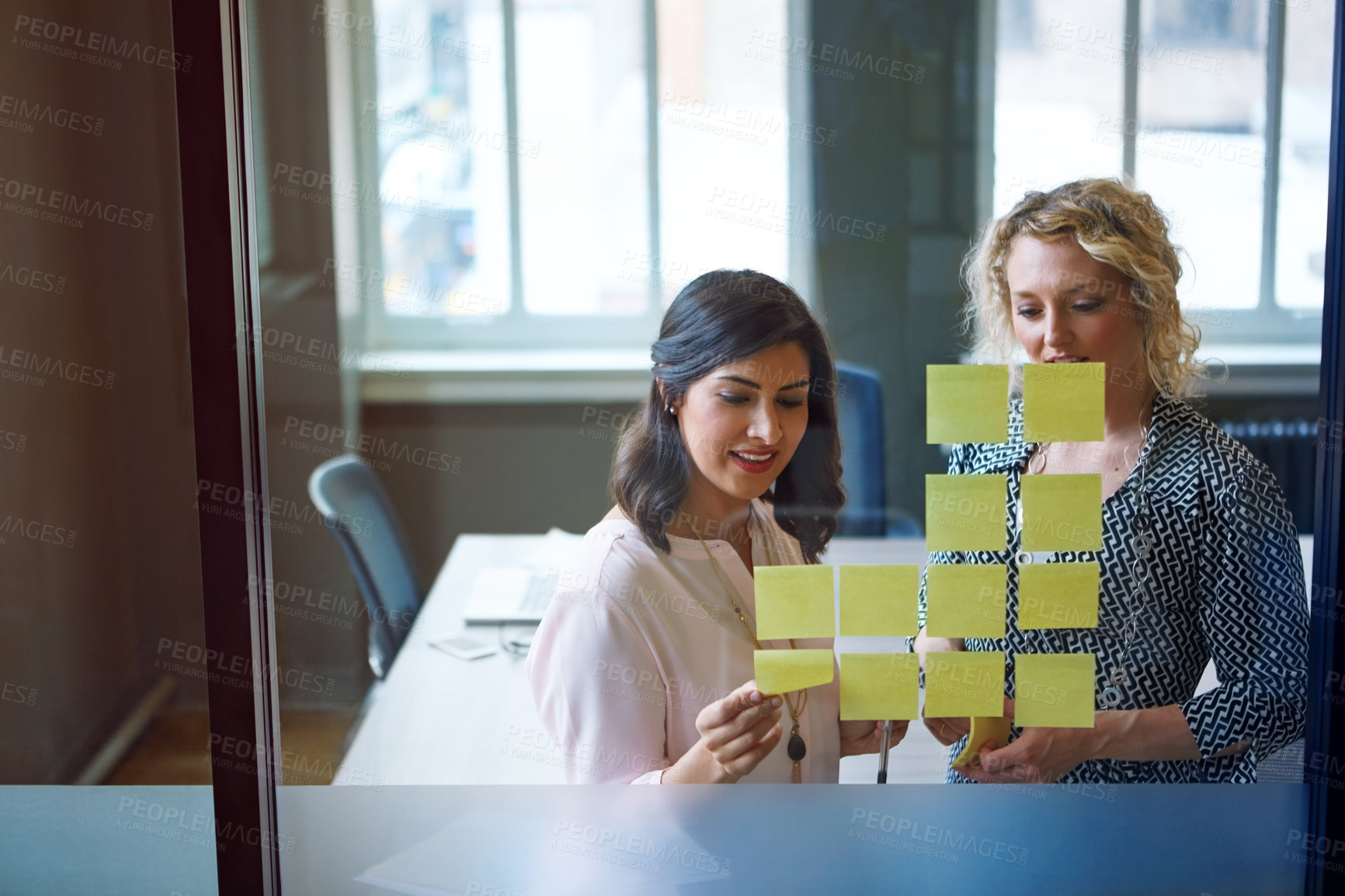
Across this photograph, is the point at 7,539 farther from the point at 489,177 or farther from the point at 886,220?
the point at 886,220

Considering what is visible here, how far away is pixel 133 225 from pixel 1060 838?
1213 millimetres

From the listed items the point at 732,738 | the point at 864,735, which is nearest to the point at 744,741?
the point at 732,738

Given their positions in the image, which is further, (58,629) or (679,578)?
(58,629)

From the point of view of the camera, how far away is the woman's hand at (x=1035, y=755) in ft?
3.66

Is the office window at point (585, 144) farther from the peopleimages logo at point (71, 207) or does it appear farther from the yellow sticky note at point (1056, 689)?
the yellow sticky note at point (1056, 689)

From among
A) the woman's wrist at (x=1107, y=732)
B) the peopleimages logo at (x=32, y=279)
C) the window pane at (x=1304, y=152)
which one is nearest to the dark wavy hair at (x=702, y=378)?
the woman's wrist at (x=1107, y=732)

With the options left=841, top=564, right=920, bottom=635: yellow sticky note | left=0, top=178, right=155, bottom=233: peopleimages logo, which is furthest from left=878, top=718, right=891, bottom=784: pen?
left=0, top=178, right=155, bottom=233: peopleimages logo

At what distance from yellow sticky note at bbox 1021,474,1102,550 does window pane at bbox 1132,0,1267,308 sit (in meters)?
0.23

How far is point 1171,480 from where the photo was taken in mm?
1085

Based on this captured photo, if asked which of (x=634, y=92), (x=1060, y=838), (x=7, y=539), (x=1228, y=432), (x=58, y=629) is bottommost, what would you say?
(x=1060, y=838)

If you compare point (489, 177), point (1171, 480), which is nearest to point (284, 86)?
point (489, 177)

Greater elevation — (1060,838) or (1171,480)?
(1171,480)

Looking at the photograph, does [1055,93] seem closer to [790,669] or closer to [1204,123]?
[1204,123]

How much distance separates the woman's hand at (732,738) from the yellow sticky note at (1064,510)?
1.08 ft
